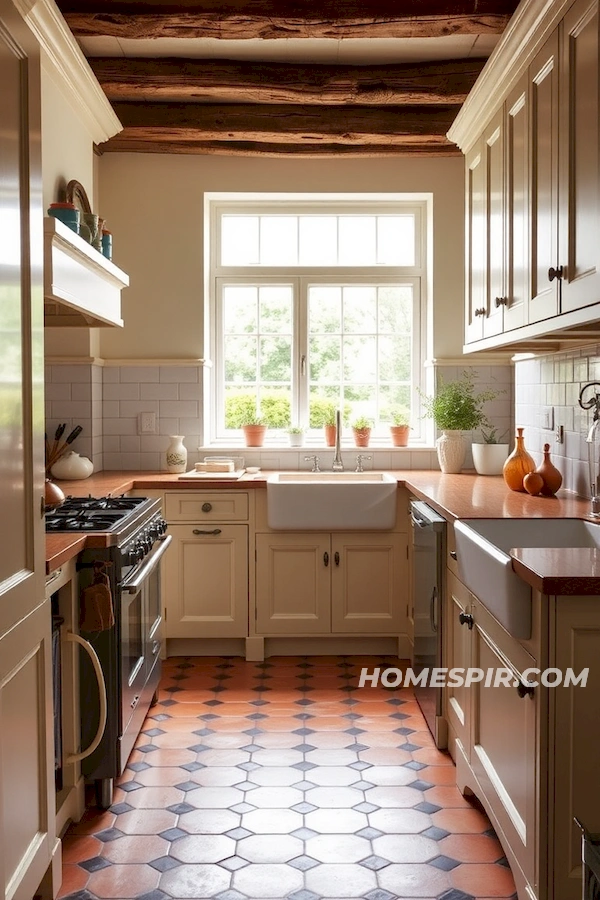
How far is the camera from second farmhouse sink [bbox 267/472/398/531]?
4.18m

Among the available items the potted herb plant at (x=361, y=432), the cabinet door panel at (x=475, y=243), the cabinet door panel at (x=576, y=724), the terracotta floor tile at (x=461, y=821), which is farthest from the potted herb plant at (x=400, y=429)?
the cabinet door panel at (x=576, y=724)

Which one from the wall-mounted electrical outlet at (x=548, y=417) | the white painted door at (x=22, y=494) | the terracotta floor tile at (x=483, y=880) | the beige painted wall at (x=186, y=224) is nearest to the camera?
the white painted door at (x=22, y=494)

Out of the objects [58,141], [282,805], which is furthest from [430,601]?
[58,141]

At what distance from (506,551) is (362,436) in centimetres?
229

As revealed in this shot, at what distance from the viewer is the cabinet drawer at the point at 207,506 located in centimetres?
430

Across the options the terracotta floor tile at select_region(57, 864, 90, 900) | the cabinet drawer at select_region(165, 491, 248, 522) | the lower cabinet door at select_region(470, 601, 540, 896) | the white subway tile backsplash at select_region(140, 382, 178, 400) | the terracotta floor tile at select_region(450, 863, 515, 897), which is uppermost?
the white subway tile backsplash at select_region(140, 382, 178, 400)

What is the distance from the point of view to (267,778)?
2.97 m

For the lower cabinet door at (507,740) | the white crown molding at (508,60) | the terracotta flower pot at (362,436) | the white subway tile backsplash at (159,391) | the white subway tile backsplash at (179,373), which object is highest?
the white crown molding at (508,60)

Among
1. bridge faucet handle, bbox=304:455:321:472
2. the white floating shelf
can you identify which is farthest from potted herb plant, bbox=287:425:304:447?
the white floating shelf

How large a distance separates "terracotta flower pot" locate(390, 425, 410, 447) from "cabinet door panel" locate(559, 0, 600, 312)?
2.41m

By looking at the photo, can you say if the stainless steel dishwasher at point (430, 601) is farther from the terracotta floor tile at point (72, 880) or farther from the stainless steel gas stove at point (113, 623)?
the terracotta floor tile at point (72, 880)

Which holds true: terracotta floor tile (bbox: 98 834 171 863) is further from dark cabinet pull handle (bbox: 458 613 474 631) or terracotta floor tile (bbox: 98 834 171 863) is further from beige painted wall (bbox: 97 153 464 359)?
beige painted wall (bbox: 97 153 464 359)

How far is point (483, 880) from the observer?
2316 millimetres

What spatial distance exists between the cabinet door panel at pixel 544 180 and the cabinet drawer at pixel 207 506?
1920 millimetres
